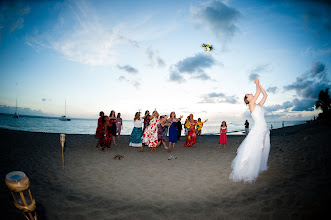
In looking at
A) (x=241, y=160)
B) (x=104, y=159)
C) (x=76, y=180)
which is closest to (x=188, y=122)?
(x=104, y=159)

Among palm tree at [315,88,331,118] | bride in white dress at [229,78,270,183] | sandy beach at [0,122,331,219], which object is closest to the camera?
sandy beach at [0,122,331,219]

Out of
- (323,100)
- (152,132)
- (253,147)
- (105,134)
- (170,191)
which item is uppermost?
(323,100)

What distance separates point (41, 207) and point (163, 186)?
3.08 metres

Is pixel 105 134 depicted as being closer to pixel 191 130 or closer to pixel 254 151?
pixel 191 130

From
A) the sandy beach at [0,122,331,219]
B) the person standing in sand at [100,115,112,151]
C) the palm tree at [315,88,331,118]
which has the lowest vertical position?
the sandy beach at [0,122,331,219]

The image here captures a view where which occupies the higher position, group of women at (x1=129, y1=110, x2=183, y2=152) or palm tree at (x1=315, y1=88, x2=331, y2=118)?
palm tree at (x1=315, y1=88, x2=331, y2=118)

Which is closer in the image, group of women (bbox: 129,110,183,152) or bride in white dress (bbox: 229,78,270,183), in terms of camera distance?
bride in white dress (bbox: 229,78,270,183)

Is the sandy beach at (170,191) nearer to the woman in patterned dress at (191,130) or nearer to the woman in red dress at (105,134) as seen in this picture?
the woman in red dress at (105,134)

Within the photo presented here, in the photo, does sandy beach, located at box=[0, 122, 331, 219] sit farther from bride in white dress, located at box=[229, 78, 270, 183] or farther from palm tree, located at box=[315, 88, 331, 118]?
palm tree, located at box=[315, 88, 331, 118]

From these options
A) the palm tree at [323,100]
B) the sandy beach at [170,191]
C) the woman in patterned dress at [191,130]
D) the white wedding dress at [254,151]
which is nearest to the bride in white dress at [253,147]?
the white wedding dress at [254,151]

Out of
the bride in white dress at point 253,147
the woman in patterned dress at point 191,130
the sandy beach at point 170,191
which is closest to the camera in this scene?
the sandy beach at point 170,191

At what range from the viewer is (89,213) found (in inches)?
139

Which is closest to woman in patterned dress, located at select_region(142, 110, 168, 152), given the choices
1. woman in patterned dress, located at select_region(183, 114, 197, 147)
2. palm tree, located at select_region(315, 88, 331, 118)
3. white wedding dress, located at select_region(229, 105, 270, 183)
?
woman in patterned dress, located at select_region(183, 114, 197, 147)

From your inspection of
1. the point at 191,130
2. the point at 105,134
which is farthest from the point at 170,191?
the point at 191,130
